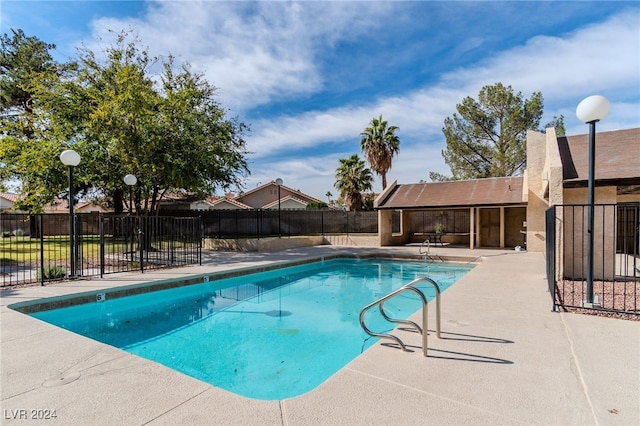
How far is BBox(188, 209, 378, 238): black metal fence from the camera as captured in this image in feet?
79.3

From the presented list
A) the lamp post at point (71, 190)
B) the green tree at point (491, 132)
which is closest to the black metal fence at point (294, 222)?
the green tree at point (491, 132)

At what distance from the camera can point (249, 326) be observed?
7.37 meters

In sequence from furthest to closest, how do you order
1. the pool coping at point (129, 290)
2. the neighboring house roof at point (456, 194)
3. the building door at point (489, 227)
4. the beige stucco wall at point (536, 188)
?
1. the building door at point (489, 227)
2. the neighboring house roof at point (456, 194)
3. the beige stucco wall at point (536, 188)
4. the pool coping at point (129, 290)

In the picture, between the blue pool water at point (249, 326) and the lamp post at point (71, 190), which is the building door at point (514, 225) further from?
the lamp post at point (71, 190)

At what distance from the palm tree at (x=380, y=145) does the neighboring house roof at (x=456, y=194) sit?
28.8ft

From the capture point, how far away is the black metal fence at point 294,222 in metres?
24.2

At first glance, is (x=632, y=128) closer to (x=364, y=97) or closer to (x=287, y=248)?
(x=364, y=97)

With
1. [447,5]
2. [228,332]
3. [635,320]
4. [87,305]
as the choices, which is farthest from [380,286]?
[447,5]

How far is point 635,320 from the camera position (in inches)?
213

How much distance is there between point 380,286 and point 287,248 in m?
8.99

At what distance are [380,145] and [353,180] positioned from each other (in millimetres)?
4148

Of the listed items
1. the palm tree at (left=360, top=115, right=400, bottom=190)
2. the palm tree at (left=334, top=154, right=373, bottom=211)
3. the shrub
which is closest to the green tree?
the palm tree at (left=360, top=115, right=400, bottom=190)

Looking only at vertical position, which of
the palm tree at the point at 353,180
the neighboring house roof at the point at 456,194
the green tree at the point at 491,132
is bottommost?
the neighboring house roof at the point at 456,194

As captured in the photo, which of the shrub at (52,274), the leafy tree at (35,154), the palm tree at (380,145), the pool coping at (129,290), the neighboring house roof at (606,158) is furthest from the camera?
the palm tree at (380,145)
